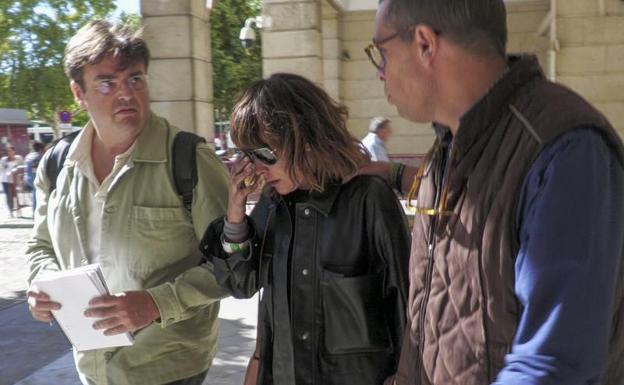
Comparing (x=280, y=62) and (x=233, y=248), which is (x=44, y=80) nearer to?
(x=280, y=62)

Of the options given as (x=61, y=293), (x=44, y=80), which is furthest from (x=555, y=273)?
(x=44, y=80)

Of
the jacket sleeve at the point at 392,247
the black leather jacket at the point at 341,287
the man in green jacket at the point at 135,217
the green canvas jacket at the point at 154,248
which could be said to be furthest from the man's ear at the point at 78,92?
the jacket sleeve at the point at 392,247

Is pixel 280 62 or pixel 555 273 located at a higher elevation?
pixel 280 62

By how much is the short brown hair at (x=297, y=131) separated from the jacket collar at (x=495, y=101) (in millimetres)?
742

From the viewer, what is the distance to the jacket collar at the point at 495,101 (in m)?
1.25

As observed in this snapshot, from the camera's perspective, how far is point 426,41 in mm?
1312

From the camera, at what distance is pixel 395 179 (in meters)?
2.18

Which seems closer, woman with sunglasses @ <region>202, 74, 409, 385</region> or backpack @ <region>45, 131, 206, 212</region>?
woman with sunglasses @ <region>202, 74, 409, 385</region>

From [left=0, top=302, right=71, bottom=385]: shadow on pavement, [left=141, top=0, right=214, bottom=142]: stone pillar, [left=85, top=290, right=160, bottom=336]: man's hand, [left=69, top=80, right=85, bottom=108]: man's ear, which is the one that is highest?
[left=141, top=0, right=214, bottom=142]: stone pillar

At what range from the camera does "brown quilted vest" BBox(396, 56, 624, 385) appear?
45.3 inches

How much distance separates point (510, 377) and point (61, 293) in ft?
4.78

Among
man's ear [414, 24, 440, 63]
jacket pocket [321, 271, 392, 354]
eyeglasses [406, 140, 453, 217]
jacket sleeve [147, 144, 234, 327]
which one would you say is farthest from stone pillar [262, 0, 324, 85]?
man's ear [414, 24, 440, 63]

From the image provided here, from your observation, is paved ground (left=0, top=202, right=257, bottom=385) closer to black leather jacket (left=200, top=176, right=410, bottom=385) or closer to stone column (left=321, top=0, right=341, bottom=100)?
black leather jacket (left=200, top=176, right=410, bottom=385)

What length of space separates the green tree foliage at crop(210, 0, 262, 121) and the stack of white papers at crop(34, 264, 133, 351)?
2311cm
